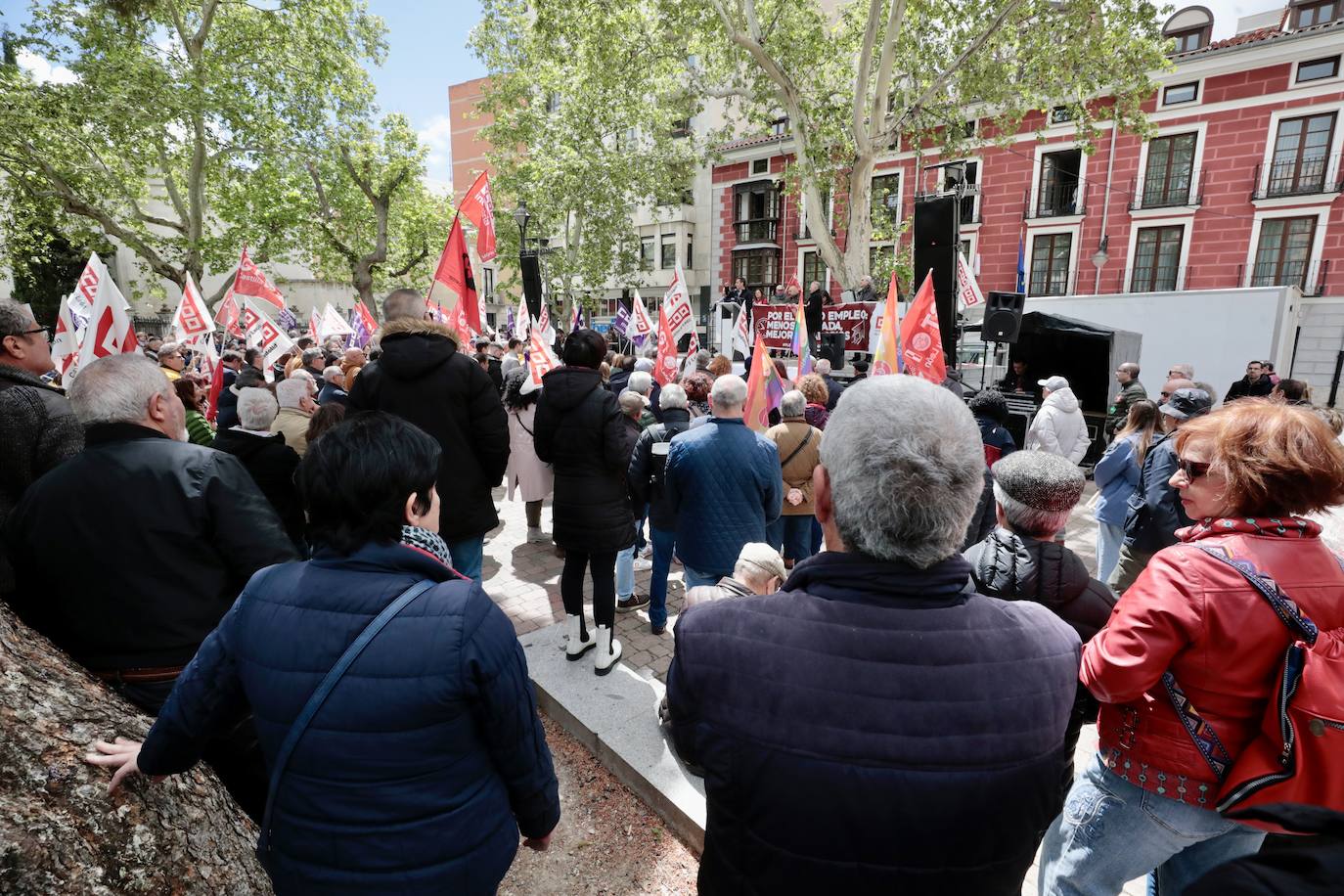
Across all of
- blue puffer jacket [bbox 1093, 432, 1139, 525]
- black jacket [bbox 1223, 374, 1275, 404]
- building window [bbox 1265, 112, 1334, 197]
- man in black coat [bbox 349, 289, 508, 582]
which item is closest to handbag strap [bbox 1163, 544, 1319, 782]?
man in black coat [bbox 349, 289, 508, 582]

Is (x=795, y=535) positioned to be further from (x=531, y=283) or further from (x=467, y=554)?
(x=531, y=283)

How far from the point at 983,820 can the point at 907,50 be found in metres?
15.4

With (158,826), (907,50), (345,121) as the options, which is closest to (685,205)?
(345,121)

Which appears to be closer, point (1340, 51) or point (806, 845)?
point (806, 845)

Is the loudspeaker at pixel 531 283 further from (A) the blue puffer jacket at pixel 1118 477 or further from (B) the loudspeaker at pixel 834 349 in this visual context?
(A) the blue puffer jacket at pixel 1118 477

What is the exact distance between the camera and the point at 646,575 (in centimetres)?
577

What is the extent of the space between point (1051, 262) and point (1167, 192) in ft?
12.9

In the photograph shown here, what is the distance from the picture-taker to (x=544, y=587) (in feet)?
17.7

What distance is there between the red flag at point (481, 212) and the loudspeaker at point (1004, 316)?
6.72 m

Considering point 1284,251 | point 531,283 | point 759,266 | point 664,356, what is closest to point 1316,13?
point 1284,251

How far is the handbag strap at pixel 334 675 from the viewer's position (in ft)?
4.38

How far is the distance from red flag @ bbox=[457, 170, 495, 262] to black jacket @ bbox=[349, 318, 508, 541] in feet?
9.04

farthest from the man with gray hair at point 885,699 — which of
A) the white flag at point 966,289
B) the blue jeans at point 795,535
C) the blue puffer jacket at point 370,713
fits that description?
the white flag at point 966,289

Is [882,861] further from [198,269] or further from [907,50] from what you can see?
[198,269]
